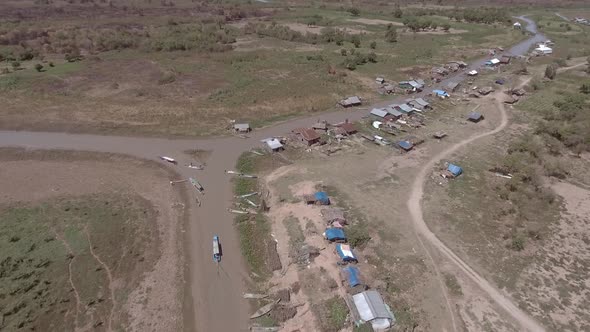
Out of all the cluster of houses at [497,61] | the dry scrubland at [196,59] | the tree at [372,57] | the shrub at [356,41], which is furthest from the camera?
Answer: the shrub at [356,41]

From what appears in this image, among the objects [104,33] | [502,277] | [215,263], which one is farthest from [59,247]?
[104,33]

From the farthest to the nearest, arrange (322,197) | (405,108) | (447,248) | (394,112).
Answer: (405,108)
(394,112)
(322,197)
(447,248)

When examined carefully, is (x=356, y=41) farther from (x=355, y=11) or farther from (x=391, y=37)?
(x=355, y=11)

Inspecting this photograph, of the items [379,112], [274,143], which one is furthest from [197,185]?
[379,112]

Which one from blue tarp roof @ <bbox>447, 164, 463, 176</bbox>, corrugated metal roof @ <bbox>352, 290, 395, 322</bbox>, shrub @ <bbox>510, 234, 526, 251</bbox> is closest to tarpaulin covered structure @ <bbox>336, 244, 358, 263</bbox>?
corrugated metal roof @ <bbox>352, 290, 395, 322</bbox>

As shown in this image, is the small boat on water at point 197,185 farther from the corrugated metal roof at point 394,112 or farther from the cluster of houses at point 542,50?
the cluster of houses at point 542,50

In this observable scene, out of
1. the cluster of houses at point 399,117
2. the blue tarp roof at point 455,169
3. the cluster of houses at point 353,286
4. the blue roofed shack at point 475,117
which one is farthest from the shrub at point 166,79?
the blue roofed shack at point 475,117
